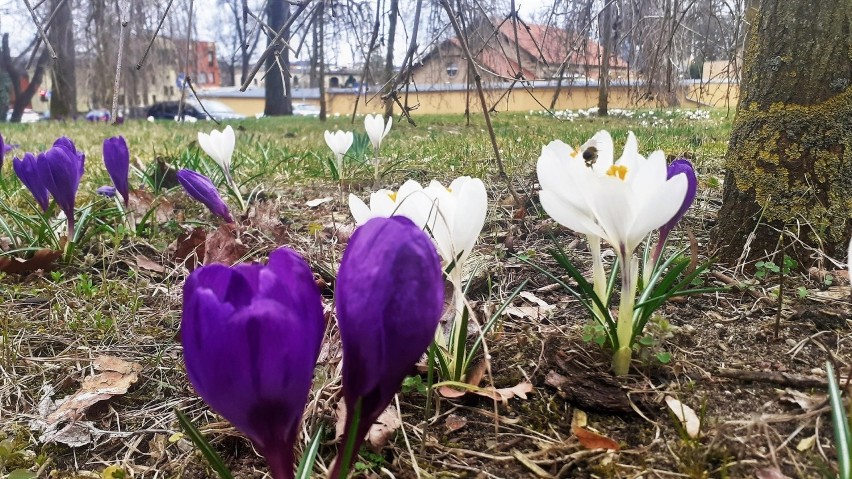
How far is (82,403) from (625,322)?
115 cm

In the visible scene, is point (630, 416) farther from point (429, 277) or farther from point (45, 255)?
point (45, 255)

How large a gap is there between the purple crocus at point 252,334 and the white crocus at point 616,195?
1.81 ft

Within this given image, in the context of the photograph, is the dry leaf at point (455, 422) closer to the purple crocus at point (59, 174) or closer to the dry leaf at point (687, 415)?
the dry leaf at point (687, 415)

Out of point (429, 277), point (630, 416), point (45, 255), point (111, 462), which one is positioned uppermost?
point (429, 277)

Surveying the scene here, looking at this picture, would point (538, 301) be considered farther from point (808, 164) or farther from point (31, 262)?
point (31, 262)

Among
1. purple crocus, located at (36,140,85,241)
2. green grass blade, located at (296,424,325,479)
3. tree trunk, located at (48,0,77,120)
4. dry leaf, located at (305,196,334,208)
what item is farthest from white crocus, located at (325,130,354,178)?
tree trunk, located at (48,0,77,120)

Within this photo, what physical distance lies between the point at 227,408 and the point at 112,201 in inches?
91.0

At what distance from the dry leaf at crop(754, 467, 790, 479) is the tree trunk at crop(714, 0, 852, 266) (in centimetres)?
91

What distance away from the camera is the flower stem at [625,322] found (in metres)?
1.22

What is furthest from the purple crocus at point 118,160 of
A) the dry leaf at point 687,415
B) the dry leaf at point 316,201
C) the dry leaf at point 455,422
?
the dry leaf at point 687,415

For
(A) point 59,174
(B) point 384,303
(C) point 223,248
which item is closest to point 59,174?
(A) point 59,174

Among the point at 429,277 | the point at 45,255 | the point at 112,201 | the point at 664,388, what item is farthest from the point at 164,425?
the point at 112,201

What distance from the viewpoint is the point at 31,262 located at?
2.18 meters

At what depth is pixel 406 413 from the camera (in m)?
1.27
